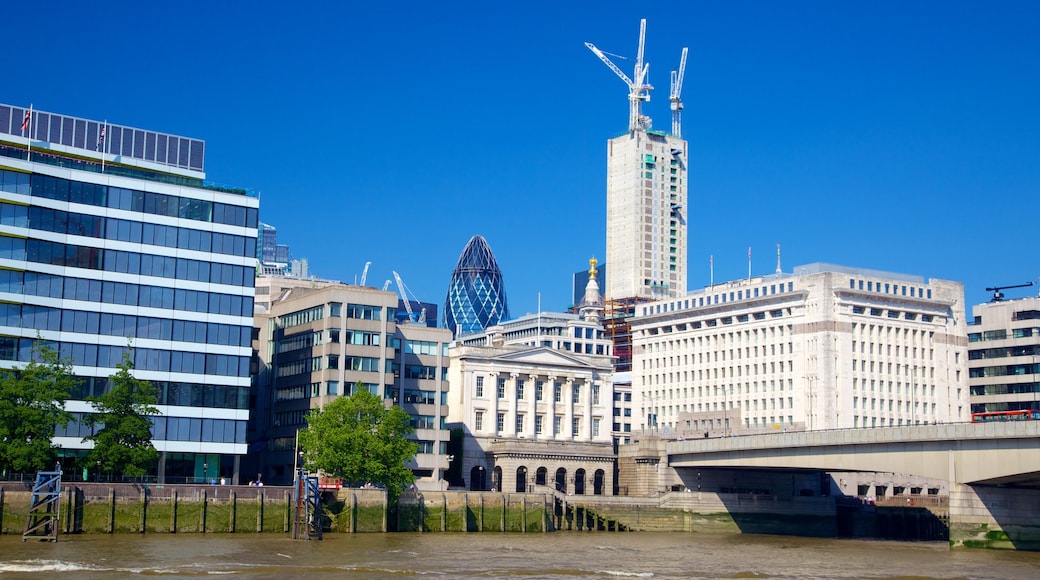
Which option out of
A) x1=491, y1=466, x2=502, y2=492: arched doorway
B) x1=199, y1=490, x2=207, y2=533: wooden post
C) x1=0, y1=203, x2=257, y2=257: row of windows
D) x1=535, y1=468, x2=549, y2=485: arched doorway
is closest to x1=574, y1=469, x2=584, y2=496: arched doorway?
x1=535, y1=468, x2=549, y2=485: arched doorway

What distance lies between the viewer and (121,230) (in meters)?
133

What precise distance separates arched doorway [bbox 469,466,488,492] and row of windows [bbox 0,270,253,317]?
155 feet

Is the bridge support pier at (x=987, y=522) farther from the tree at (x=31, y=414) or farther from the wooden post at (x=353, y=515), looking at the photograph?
the tree at (x=31, y=414)

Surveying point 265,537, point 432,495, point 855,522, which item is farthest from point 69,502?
point 855,522

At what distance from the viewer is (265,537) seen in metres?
115

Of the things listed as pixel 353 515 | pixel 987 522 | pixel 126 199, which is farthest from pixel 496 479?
pixel 987 522

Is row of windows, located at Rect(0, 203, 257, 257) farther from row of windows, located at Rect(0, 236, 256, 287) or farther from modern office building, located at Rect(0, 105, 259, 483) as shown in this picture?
row of windows, located at Rect(0, 236, 256, 287)

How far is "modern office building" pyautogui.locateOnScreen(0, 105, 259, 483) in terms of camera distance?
127438 millimetres

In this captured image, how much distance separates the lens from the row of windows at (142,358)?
412 ft

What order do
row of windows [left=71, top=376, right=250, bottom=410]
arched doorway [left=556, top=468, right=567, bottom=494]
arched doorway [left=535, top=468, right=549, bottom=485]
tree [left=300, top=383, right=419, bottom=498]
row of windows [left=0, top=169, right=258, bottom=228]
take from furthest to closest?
arched doorway [left=556, top=468, right=567, bottom=494], arched doorway [left=535, top=468, right=549, bottom=485], tree [left=300, top=383, right=419, bottom=498], row of windows [left=71, top=376, right=250, bottom=410], row of windows [left=0, top=169, right=258, bottom=228]

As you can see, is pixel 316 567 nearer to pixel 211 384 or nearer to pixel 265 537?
pixel 265 537

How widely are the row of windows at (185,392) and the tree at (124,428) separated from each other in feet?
16.9

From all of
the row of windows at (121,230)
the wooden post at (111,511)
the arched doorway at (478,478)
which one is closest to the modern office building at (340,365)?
the arched doorway at (478,478)

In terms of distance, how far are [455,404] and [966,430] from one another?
79732mm
